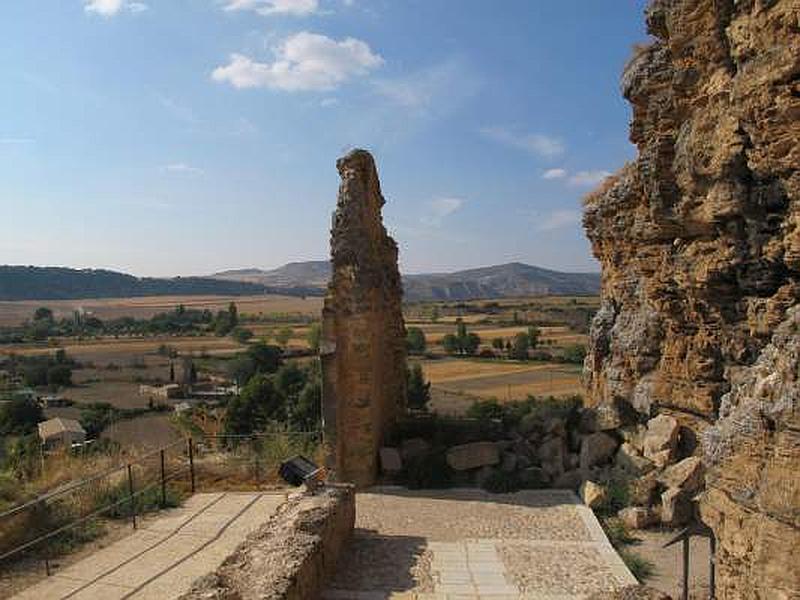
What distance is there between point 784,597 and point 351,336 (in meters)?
8.59

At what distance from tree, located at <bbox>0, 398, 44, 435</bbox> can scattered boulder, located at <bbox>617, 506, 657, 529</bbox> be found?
28.6m

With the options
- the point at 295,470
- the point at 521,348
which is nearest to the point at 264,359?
the point at 521,348

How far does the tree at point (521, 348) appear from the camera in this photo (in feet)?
191

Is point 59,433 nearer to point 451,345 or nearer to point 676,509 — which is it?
point 676,509

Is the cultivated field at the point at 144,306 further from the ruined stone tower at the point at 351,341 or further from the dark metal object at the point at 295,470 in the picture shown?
the ruined stone tower at the point at 351,341

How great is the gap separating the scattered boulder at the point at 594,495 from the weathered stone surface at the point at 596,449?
114 cm

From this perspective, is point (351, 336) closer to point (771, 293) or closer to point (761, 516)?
point (771, 293)

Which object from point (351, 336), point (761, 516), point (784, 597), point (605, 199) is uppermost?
point (605, 199)

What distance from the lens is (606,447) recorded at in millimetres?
12703

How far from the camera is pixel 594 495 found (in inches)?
437

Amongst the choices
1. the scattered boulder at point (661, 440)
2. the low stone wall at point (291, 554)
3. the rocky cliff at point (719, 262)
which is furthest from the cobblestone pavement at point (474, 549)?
the rocky cliff at point (719, 262)

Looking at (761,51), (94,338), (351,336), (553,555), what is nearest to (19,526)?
(351,336)

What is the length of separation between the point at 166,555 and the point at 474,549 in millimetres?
4350

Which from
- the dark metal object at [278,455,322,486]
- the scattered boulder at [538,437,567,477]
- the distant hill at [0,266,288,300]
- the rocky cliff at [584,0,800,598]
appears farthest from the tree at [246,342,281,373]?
the distant hill at [0,266,288,300]
